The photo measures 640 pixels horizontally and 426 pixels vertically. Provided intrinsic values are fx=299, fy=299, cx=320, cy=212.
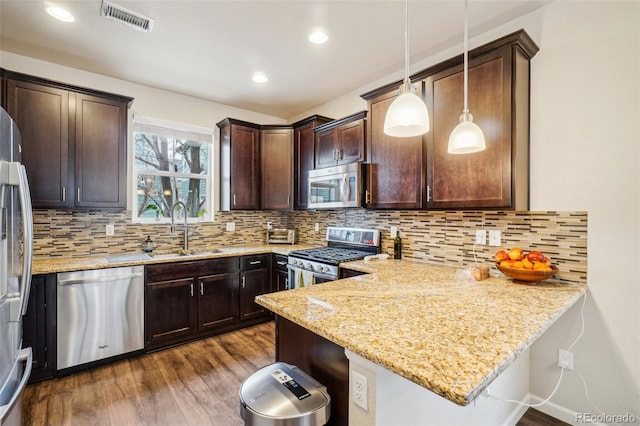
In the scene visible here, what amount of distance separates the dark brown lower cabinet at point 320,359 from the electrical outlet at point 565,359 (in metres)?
1.69

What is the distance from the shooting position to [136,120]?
3.33 metres

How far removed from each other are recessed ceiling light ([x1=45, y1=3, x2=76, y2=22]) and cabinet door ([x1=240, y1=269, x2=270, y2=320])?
2641 mm

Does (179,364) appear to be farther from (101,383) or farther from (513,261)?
(513,261)

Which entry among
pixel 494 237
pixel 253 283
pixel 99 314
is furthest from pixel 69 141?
pixel 494 237

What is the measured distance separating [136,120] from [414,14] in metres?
3.00

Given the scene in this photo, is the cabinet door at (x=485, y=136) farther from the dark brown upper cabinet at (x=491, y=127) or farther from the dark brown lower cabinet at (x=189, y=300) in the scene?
the dark brown lower cabinet at (x=189, y=300)

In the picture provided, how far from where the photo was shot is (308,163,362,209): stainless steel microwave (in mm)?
2902

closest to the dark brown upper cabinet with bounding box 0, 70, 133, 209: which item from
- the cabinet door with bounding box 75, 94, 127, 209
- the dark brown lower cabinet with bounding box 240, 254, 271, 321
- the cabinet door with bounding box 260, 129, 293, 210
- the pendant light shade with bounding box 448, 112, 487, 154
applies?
the cabinet door with bounding box 75, 94, 127, 209

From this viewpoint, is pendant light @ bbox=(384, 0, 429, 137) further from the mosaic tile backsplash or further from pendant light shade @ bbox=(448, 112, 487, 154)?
the mosaic tile backsplash

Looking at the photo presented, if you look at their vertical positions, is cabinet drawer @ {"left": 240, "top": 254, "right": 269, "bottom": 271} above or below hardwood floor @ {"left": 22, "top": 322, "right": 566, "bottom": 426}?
above

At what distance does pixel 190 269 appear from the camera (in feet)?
10.1

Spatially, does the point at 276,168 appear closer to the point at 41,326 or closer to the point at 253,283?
the point at 253,283

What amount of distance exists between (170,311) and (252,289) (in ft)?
2.95

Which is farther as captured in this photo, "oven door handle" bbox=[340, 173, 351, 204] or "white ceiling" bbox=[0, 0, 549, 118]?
"oven door handle" bbox=[340, 173, 351, 204]
